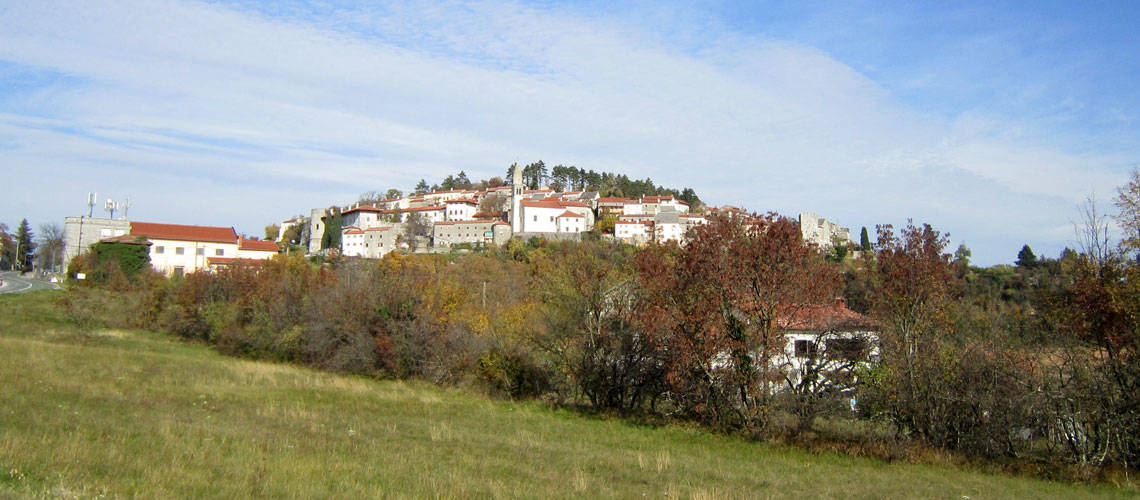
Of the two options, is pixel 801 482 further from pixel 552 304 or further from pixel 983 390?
pixel 552 304

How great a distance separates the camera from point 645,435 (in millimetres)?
17641

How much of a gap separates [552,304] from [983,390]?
39.4 ft

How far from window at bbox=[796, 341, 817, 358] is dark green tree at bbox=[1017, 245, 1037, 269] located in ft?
298

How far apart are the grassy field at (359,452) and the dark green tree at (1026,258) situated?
308ft

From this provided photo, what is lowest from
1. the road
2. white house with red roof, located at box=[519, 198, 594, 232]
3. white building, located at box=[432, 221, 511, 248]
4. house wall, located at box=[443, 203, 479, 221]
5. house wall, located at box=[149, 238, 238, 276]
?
the road

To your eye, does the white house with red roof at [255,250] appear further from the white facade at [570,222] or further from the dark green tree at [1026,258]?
the dark green tree at [1026,258]

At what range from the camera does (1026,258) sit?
94.6 metres

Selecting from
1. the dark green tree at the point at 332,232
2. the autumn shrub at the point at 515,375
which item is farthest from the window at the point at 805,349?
the dark green tree at the point at 332,232

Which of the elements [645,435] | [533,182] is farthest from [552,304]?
[533,182]

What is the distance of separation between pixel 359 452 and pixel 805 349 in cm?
1132

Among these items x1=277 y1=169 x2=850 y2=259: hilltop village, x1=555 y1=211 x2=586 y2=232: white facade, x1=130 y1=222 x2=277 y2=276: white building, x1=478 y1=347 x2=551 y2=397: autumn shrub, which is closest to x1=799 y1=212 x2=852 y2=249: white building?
x1=277 y1=169 x2=850 y2=259: hilltop village

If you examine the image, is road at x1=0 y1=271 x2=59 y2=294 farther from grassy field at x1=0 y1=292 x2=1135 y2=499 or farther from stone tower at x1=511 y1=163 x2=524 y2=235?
stone tower at x1=511 y1=163 x2=524 y2=235

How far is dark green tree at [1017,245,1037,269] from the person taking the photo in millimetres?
92062

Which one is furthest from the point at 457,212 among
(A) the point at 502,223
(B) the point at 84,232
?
(B) the point at 84,232
